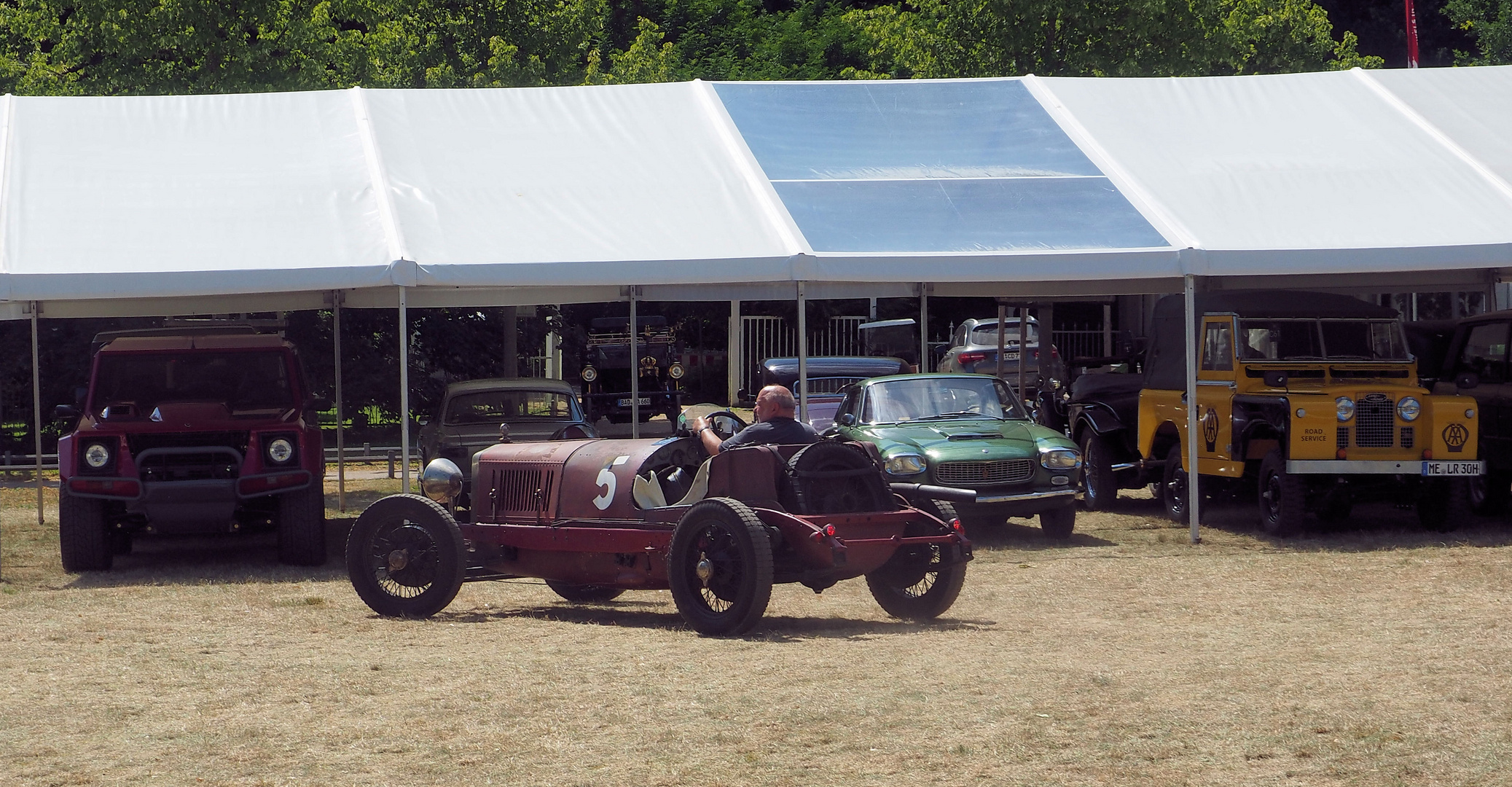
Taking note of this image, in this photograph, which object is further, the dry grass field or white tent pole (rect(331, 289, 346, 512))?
white tent pole (rect(331, 289, 346, 512))

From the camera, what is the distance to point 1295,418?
523 inches

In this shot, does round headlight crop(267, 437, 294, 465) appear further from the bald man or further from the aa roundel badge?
the aa roundel badge

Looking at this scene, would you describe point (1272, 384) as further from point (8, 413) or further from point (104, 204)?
point (8, 413)

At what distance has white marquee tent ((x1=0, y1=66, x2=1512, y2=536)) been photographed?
41.9ft

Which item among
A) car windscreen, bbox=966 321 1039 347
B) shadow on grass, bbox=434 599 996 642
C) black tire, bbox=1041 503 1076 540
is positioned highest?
car windscreen, bbox=966 321 1039 347

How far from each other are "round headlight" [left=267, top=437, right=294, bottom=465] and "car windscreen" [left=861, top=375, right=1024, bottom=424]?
5.09 meters

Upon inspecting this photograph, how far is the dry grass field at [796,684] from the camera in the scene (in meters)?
5.85

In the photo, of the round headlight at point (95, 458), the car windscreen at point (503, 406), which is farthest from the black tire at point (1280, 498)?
the round headlight at point (95, 458)

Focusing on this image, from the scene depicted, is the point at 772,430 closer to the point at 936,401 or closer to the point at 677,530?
the point at 677,530

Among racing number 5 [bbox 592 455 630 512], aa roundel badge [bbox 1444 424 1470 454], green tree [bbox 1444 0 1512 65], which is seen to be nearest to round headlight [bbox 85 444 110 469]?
racing number 5 [bbox 592 455 630 512]

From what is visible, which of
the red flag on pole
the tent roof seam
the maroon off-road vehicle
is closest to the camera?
the maroon off-road vehicle

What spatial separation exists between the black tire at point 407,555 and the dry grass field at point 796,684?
18 cm

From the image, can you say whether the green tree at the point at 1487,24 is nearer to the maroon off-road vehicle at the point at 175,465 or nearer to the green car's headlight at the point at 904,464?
the green car's headlight at the point at 904,464

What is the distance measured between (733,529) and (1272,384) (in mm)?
7181
